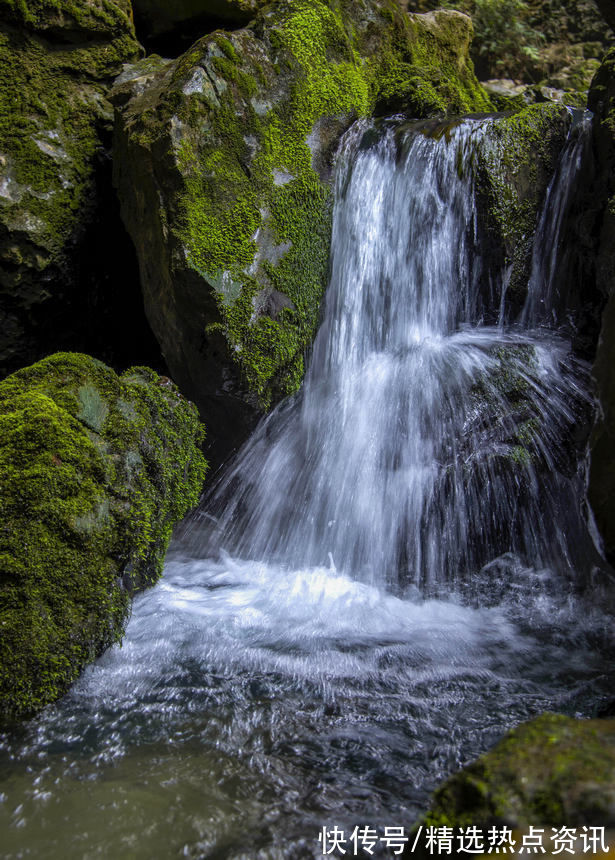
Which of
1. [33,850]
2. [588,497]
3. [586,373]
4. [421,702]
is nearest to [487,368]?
[586,373]

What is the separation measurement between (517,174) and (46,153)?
4.07 m

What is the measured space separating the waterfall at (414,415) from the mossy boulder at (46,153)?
224 centimetres

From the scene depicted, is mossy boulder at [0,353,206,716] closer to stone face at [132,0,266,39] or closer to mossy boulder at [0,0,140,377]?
mossy boulder at [0,0,140,377]

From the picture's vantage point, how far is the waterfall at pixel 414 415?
420 cm

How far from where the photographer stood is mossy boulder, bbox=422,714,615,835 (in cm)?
147

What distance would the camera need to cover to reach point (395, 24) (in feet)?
21.3

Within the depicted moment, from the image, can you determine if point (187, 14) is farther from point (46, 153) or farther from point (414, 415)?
point (414, 415)

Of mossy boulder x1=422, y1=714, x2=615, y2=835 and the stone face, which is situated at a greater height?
the stone face

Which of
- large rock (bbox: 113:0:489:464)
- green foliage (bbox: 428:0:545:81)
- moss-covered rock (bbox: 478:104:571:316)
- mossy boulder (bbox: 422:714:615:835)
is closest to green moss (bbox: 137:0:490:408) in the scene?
large rock (bbox: 113:0:489:464)

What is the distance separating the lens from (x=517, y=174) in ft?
17.1

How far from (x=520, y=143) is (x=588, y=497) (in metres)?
3.59

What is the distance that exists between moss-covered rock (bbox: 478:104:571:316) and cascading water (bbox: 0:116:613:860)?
178mm

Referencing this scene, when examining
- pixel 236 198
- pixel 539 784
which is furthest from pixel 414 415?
pixel 539 784

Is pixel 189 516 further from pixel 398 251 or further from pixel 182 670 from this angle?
pixel 398 251
